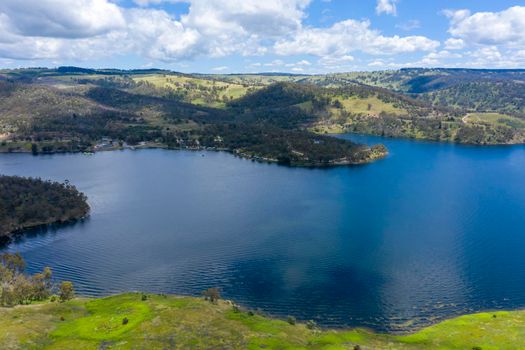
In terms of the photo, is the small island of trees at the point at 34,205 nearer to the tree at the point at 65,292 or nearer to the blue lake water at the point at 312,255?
the blue lake water at the point at 312,255

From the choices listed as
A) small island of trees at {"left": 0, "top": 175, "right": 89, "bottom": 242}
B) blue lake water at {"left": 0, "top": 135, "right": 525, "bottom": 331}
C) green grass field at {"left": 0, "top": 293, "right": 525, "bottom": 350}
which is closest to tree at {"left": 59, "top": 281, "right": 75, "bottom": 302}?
green grass field at {"left": 0, "top": 293, "right": 525, "bottom": 350}

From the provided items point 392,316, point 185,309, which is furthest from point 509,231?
point 185,309

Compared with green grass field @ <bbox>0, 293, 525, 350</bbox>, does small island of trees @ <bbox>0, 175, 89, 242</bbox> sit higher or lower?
higher

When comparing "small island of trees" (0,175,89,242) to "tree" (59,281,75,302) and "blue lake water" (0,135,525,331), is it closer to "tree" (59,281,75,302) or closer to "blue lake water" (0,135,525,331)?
"blue lake water" (0,135,525,331)

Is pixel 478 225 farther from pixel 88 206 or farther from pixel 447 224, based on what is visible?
pixel 88 206

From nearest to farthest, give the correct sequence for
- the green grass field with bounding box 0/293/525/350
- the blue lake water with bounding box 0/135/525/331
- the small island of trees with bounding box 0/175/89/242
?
the green grass field with bounding box 0/293/525/350
the blue lake water with bounding box 0/135/525/331
the small island of trees with bounding box 0/175/89/242

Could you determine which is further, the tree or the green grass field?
the tree

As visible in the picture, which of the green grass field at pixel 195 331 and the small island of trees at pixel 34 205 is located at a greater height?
the small island of trees at pixel 34 205

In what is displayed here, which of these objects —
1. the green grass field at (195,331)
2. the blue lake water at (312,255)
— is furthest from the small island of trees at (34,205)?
the green grass field at (195,331)
